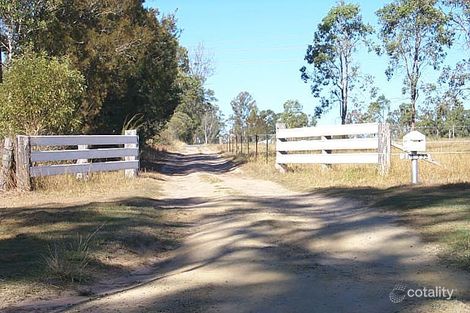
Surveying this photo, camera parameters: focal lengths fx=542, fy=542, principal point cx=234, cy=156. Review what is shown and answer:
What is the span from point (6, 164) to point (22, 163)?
0.42 meters

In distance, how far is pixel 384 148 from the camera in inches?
594

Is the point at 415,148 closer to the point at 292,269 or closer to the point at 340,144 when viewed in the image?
the point at 340,144

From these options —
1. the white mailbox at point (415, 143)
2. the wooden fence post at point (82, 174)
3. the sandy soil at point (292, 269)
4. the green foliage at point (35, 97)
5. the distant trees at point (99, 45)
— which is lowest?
the sandy soil at point (292, 269)

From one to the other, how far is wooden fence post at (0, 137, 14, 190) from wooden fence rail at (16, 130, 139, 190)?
0.19 meters

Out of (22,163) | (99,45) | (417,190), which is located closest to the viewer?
(417,190)

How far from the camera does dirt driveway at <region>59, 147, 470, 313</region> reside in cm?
491

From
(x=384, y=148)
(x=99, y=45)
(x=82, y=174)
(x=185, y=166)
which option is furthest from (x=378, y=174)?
(x=185, y=166)

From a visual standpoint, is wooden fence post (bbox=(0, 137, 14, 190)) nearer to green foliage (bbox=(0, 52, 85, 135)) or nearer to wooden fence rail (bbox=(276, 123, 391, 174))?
green foliage (bbox=(0, 52, 85, 135))

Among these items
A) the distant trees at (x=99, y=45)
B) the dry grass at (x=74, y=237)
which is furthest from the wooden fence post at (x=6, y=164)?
the distant trees at (x=99, y=45)

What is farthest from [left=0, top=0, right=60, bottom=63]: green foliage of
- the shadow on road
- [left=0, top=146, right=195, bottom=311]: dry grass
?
[left=0, top=146, right=195, bottom=311]: dry grass

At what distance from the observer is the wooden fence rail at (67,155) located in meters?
12.8

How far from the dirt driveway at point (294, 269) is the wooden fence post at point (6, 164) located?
5.44 metres

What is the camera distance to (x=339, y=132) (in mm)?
16656

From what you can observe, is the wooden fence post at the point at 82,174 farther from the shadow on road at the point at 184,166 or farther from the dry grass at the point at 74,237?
the shadow on road at the point at 184,166
